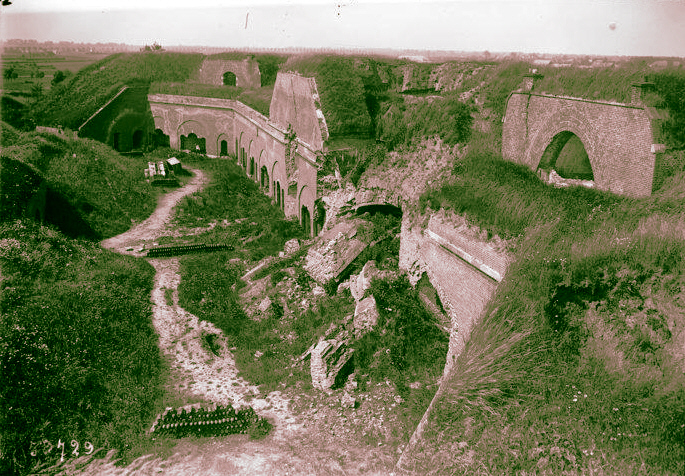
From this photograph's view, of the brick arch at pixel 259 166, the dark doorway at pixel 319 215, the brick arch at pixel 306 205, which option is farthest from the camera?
the brick arch at pixel 259 166

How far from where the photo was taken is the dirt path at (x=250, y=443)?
760 centimetres

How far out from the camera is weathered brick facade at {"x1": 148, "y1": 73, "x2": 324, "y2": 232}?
15875 millimetres

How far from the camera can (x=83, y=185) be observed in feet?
63.5

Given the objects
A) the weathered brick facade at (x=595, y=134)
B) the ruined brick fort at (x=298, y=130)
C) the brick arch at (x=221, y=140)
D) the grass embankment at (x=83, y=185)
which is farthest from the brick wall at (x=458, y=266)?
the brick arch at (x=221, y=140)

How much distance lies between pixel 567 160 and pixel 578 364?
8.06m

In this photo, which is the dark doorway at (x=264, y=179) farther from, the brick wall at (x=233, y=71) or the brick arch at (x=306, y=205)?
the brick wall at (x=233, y=71)

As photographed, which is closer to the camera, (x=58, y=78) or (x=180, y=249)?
(x=180, y=249)

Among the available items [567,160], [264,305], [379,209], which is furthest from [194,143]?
[567,160]

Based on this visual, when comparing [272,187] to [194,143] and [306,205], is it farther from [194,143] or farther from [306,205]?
[194,143]

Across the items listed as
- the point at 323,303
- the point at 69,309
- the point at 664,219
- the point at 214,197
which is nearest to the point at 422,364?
the point at 323,303

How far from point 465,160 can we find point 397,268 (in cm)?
298

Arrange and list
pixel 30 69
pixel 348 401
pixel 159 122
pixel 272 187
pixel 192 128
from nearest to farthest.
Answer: pixel 348 401 < pixel 272 187 < pixel 192 128 < pixel 159 122 < pixel 30 69

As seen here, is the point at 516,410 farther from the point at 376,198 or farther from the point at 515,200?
the point at 376,198

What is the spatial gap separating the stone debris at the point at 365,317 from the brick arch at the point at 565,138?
5.60m
